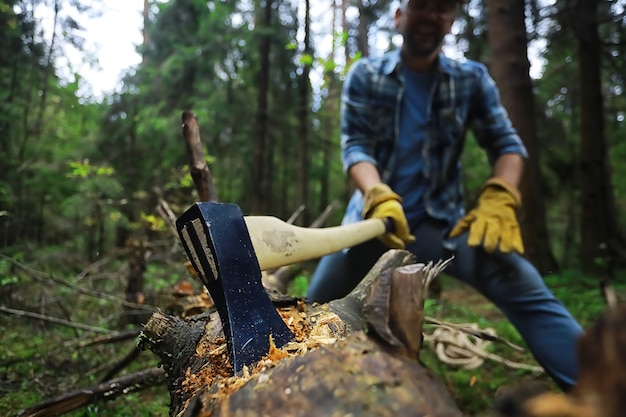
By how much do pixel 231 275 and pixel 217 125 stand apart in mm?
8844

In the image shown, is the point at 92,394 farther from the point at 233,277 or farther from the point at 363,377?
the point at 363,377

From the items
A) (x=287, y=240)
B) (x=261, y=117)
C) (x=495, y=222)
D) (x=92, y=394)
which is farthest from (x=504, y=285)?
(x=261, y=117)

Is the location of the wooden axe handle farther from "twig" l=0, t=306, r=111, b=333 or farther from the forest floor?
"twig" l=0, t=306, r=111, b=333

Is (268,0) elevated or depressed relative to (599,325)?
elevated

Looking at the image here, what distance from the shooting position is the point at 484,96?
2.64 metres

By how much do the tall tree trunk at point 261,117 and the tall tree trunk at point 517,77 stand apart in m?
4.98

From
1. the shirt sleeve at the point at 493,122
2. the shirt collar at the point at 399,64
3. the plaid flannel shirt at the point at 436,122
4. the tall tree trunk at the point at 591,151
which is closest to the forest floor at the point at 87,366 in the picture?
the plaid flannel shirt at the point at 436,122

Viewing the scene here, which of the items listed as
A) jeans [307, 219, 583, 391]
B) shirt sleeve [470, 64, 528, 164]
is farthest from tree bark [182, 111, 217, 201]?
shirt sleeve [470, 64, 528, 164]

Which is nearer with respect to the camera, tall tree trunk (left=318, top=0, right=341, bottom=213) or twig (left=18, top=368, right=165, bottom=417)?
twig (left=18, top=368, right=165, bottom=417)

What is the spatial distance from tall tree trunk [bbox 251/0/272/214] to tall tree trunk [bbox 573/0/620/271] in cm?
565

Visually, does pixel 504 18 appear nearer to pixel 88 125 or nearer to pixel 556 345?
pixel 556 345

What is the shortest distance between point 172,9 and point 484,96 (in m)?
9.45

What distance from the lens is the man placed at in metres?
2.16

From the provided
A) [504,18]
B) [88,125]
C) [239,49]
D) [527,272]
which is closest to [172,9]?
[239,49]
